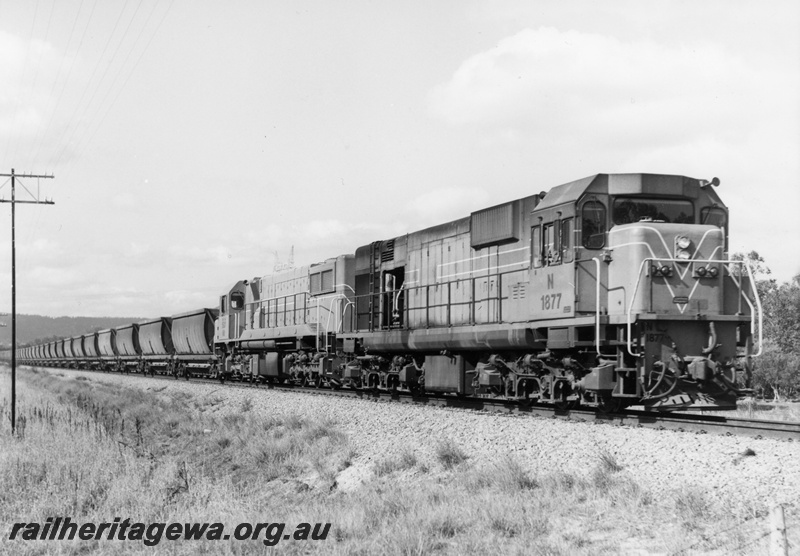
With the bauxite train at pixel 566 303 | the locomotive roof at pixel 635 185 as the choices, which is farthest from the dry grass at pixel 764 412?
the locomotive roof at pixel 635 185

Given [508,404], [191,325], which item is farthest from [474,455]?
[191,325]

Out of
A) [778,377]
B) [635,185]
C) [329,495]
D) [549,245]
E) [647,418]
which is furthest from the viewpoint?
[778,377]

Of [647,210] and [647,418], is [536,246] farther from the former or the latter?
[647,418]

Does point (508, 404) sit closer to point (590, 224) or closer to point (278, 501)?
point (590, 224)

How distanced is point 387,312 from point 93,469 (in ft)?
28.3

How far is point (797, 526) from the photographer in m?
6.40

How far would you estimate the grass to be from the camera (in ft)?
22.8

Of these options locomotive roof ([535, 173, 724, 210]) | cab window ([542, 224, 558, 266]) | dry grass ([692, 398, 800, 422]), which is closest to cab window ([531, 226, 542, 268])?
cab window ([542, 224, 558, 266])

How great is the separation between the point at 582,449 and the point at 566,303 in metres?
3.39

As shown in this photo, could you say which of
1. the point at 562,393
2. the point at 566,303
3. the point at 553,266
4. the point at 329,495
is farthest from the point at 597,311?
the point at 329,495

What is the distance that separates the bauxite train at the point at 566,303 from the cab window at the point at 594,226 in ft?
0.06

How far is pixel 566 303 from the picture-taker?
12.7 m

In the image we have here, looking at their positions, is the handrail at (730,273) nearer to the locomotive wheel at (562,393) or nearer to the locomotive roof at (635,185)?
the locomotive roof at (635,185)

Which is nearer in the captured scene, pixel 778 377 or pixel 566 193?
pixel 566 193
